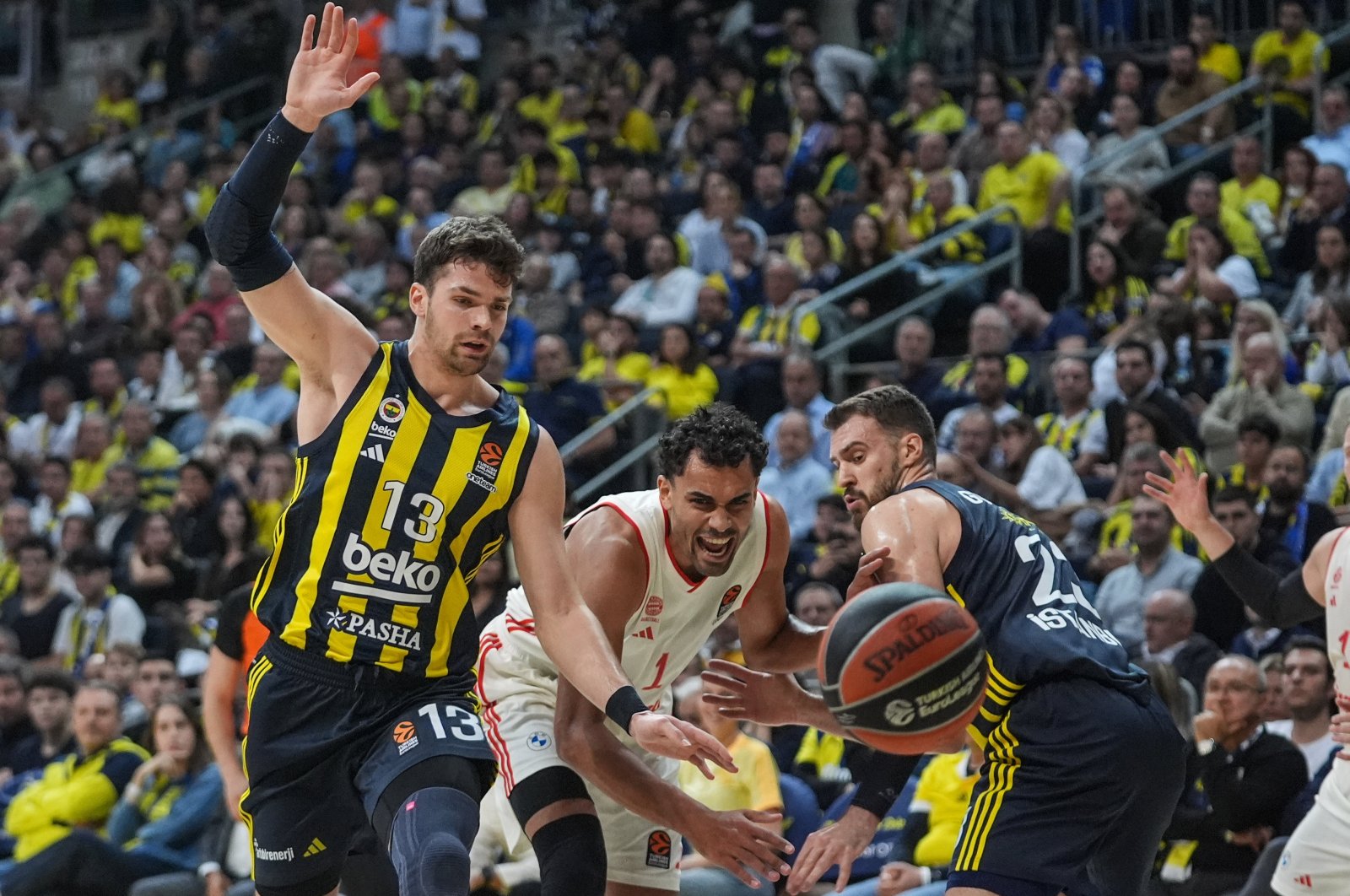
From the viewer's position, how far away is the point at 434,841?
4.60 meters

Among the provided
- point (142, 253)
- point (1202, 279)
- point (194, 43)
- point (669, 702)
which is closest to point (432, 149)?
point (142, 253)

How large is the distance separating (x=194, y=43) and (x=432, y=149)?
15.6 ft

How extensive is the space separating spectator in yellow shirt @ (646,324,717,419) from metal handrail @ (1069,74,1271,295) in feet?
8.75

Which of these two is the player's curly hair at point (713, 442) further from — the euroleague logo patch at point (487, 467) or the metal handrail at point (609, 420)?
the metal handrail at point (609, 420)

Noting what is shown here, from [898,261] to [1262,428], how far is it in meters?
3.74

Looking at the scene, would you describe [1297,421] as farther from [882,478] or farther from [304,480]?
[304,480]

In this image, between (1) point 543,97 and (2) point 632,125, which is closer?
(2) point 632,125

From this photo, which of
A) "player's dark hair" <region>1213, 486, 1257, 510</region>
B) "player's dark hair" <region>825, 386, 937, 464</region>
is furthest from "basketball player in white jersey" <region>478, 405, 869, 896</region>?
"player's dark hair" <region>1213, 486, 1257, 510</region>

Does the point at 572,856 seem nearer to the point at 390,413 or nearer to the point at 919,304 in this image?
the point at 390,413

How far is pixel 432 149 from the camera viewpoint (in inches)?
717

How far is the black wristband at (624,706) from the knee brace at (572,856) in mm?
691

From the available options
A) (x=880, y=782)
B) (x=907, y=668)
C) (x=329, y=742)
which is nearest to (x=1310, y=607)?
(x=880, y=782)

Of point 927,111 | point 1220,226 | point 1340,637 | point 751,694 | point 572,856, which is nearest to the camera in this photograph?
point 572,856

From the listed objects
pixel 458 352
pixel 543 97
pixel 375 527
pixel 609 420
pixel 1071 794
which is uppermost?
pixel 458 352
